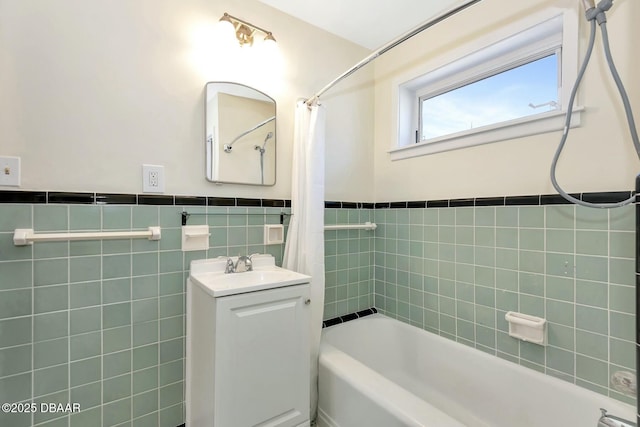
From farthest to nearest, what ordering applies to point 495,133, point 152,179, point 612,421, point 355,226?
1. point 355,226
2. point 495,133
3. point 152,179
4. point 612,421

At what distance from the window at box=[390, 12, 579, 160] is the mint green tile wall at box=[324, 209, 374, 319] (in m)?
0.58

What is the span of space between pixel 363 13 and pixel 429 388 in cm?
229

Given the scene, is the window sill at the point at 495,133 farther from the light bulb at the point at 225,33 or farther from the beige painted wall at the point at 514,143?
the light bulb at the point at 225,33

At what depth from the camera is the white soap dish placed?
128cm

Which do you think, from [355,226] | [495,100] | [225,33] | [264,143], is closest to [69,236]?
[264,143]

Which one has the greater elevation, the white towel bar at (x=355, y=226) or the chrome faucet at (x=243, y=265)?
the white towel bar at (x=355, y=226)

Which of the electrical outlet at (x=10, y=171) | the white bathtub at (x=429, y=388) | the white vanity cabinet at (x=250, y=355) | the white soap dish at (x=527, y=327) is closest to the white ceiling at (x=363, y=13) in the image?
the electrical outlet at (x=10, y=171)

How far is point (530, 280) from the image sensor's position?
1335mm

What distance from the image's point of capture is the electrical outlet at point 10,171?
3.43 ft

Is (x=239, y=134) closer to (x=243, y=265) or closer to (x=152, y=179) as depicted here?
(x=152, y=179)

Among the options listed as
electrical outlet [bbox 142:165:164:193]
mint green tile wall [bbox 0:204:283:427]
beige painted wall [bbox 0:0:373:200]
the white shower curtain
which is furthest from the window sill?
electrical outlet [bbox 142:165:164:193]

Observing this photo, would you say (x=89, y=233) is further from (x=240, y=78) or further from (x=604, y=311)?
(x=604, y=311)

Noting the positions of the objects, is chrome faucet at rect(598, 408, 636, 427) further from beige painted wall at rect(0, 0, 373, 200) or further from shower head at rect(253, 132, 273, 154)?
shower head at rect(253, 132, 273, 154)

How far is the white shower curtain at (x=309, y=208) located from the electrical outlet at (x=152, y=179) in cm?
68
